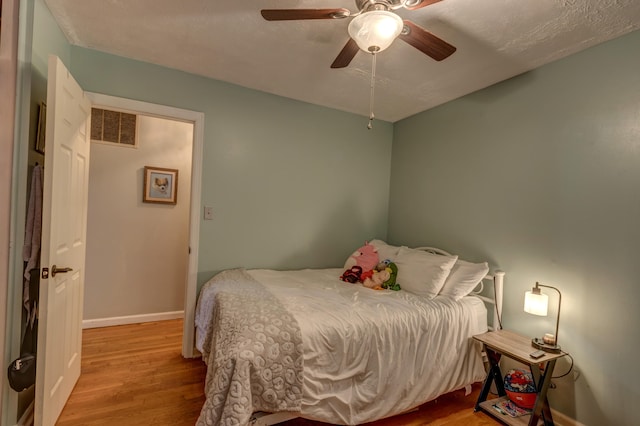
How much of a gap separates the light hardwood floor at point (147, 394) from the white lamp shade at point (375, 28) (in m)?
2.23

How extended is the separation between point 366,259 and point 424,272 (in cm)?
59

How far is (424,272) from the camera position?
2.48 m

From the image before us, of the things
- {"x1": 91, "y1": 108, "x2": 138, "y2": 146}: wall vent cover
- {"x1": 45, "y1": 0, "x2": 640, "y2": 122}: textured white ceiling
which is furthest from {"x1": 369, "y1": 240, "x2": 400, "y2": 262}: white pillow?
{"x1": 91, "y1": 108, "x2": 138, "y2": 146}: wall vent cover

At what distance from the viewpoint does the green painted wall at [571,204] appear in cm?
180

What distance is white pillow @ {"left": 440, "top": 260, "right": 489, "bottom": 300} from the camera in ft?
7.66

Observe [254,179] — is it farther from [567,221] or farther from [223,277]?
[567,221]

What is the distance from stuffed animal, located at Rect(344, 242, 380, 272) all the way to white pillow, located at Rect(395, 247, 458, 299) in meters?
0.25

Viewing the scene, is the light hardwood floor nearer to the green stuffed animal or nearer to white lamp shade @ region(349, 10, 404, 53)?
the green stuffed animal

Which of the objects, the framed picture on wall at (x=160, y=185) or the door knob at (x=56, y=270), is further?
the framed picture on wall at (x=160, y=185)

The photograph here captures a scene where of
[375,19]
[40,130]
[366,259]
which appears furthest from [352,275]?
[40,130]

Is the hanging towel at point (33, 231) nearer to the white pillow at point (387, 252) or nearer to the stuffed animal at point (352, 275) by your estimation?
the stuffed animal at point (352, 275)

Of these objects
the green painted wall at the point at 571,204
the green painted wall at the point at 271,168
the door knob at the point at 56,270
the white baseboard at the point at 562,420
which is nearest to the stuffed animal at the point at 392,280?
the green painted wall at the point at 571,204

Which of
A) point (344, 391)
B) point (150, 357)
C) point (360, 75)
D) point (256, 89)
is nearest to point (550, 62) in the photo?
point (360, 75)

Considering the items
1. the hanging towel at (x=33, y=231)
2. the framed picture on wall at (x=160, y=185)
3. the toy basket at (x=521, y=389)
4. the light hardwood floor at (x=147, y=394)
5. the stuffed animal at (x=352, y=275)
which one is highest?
the framed picture on wall at (x=160, y=185)
